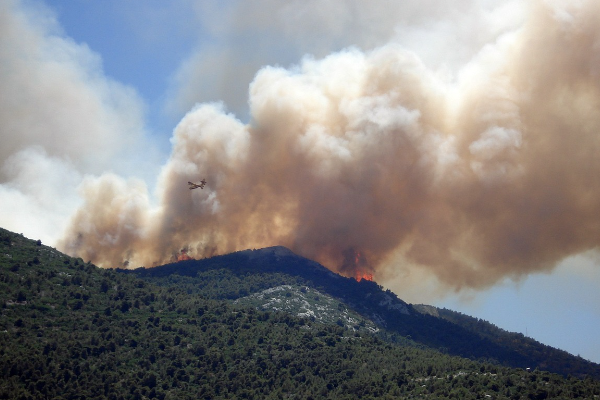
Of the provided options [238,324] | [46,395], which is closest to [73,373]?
[46,395]

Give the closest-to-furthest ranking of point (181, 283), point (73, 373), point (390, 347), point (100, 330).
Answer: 1. point (73, 373)
2. point (100, 330)
3. point (390, 347)
4. point (181, 283)

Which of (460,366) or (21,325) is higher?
(460,366)

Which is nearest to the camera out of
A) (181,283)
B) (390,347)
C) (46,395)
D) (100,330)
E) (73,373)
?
(46,395)

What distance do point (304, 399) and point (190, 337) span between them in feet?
99.2

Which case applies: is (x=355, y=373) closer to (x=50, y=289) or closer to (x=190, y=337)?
(x=190, y=337)

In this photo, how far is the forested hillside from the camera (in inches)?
4727

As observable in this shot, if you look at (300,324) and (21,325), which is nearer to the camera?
(21,325)

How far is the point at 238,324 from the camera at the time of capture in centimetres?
15862

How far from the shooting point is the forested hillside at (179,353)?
12006 centimetres

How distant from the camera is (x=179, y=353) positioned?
141 metres

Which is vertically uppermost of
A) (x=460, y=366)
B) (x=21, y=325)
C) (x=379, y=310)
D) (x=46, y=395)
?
(x=379, y=310)

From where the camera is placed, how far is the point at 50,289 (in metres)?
148

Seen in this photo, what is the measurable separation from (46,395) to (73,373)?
8.58 m

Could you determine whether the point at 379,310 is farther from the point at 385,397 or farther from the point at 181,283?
the point at 385,397
